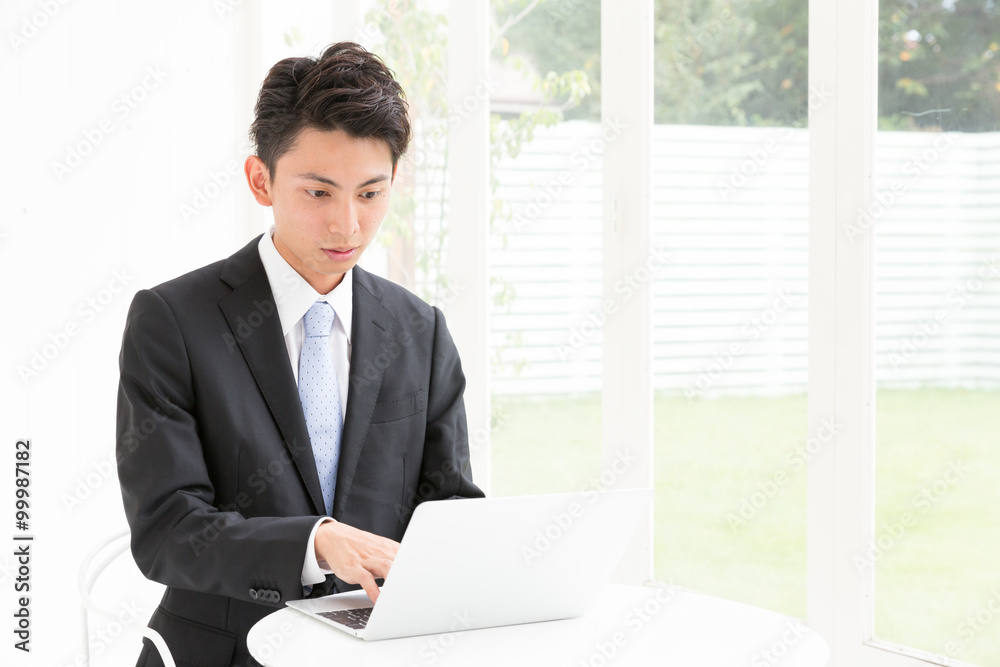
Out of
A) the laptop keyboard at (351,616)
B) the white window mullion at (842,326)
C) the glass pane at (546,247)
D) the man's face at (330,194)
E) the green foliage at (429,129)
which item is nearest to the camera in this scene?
the laptop keyboard at (351,616)

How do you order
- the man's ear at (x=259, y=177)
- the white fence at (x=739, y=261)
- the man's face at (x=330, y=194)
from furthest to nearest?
1. the white fence at (x=739, y=261)
2. the man's ear at (x=259, y=177)
3. the man's face at (x=330, y=194)

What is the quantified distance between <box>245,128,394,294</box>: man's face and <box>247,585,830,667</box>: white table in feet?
1.83

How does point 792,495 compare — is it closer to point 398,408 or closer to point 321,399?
point 398,408

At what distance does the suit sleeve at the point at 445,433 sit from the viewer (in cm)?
176

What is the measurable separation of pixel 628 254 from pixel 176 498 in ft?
4.69

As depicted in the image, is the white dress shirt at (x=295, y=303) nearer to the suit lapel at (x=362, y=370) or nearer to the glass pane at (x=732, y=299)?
the suit lapel at (x=362, y=370)

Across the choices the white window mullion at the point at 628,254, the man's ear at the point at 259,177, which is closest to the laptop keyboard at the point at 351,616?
the man's ear at the point at 259,177

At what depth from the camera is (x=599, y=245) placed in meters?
2.69

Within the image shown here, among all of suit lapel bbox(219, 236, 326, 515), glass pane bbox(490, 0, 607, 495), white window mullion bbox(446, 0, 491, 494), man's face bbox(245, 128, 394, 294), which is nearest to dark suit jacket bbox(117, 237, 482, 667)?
suit lapel bbox(219, 236, 326, 515)

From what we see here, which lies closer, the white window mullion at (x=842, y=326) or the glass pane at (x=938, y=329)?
the glass pane at (x=938, y=329)

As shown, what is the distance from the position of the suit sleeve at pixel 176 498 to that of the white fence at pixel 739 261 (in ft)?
4.10

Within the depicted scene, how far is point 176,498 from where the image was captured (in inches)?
56.2

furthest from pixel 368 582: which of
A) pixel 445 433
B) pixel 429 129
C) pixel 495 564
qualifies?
pixel 429 129

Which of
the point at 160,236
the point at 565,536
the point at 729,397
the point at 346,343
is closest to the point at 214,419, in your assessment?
the point at 346,343
